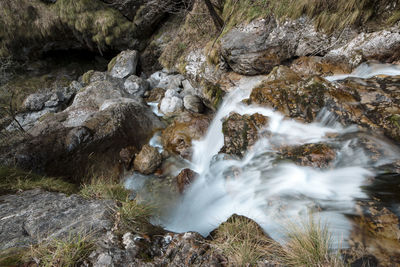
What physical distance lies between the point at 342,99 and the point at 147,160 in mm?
5000

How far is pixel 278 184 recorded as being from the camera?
3.45 m

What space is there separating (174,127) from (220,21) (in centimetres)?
470

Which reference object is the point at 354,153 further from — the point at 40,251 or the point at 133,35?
the point at 133,35

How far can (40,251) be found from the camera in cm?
171

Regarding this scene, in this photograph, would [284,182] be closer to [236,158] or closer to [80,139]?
[236,158]

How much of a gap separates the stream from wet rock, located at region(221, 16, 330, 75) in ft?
4.60

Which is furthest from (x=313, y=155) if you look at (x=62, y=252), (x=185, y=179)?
(x=62, y=252)

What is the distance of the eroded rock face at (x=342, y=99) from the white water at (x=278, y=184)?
8.6 inches

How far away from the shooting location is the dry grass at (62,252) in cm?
162

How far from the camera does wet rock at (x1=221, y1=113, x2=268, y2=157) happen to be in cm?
427

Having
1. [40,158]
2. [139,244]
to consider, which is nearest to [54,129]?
[40,158]

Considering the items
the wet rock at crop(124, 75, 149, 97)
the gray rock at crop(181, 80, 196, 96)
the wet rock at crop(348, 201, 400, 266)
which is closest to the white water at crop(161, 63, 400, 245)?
the wet rock at crop(348, 201, 400, 266)

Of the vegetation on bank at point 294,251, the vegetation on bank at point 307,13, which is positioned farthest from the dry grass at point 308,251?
the vegetation on bank at point 307,13

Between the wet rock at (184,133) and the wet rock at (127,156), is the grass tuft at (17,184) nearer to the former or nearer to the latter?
the wet rock at (127,156)
